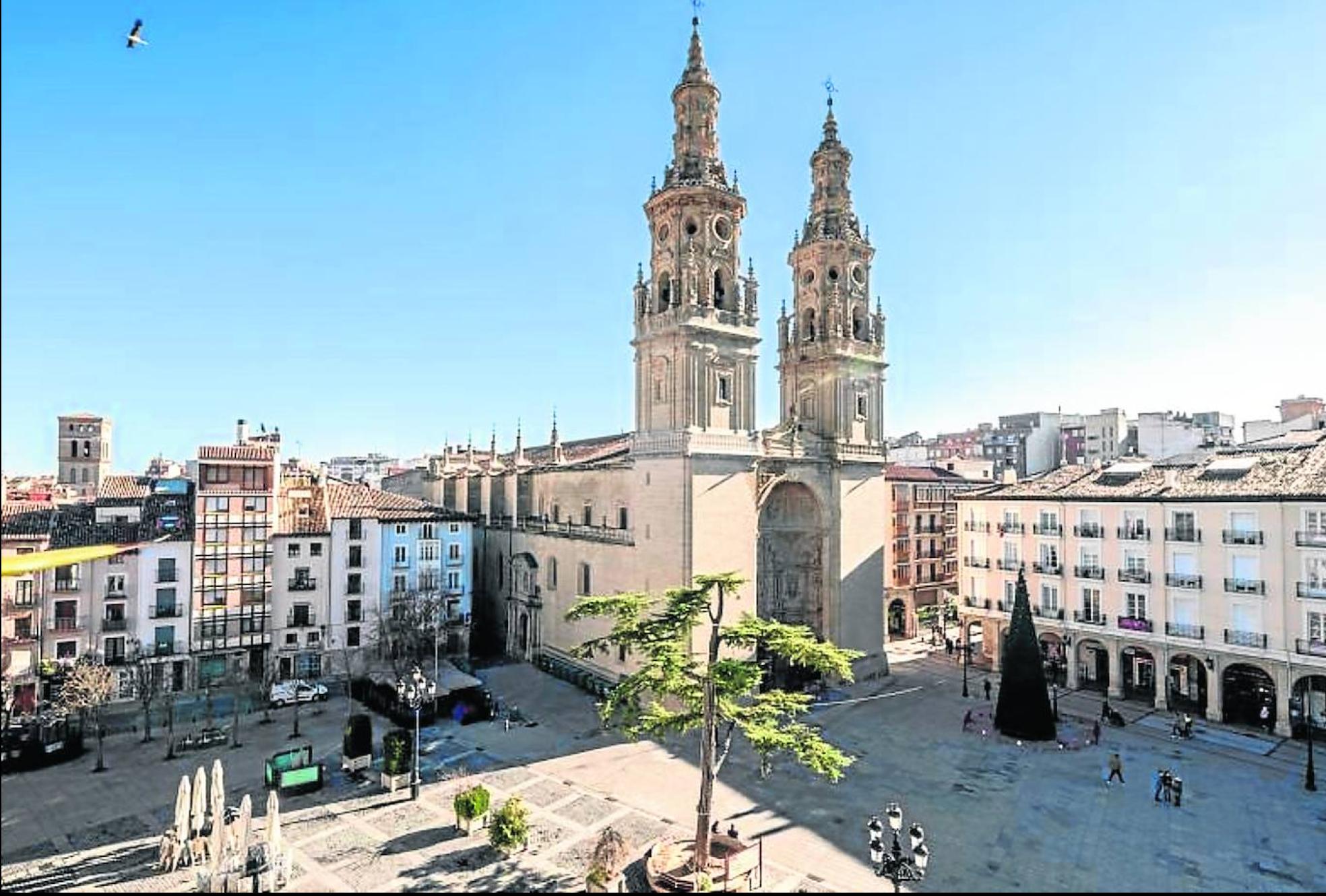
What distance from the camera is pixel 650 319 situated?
42062 millimetres

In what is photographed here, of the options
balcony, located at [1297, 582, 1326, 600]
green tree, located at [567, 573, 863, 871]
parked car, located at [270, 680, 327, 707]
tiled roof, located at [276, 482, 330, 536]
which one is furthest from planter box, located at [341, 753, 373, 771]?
→ balcony, located at [1297, 582, 1326, 600]

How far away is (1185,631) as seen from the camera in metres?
38.7

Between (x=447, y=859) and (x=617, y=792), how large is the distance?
7.38m

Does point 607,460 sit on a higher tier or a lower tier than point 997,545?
higher

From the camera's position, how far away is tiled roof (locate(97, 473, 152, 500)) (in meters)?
43.7

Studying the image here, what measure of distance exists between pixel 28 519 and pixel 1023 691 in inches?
1970

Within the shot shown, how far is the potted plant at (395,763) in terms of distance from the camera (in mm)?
28266

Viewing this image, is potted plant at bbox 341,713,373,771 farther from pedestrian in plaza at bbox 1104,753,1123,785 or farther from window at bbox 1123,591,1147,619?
window at bbox 1123,591,1147,619

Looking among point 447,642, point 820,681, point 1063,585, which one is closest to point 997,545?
point 1063,585

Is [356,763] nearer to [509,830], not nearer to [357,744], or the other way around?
[357,744]

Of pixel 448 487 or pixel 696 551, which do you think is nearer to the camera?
pixel 696 551

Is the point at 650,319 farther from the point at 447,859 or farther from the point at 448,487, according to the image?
the point at 448,487

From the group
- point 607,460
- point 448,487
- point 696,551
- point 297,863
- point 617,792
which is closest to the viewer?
point 297,863

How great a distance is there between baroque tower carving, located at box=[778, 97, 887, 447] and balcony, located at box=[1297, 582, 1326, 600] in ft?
73.4
